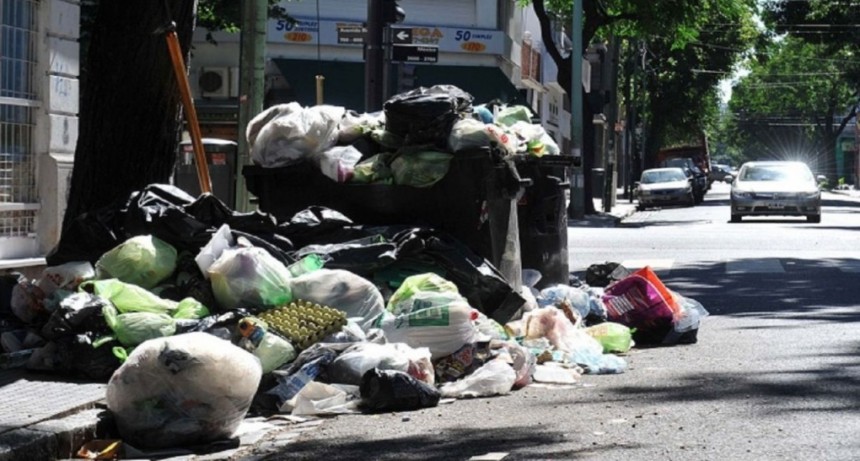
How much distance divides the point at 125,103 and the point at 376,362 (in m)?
3.65

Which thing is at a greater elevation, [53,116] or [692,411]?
[53,116]

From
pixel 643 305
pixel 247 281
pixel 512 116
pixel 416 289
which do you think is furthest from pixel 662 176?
pixel 247 281

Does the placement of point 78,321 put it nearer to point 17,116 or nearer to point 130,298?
point 130,298

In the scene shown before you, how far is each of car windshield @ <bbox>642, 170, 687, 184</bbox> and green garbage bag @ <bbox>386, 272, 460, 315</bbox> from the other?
4120cm

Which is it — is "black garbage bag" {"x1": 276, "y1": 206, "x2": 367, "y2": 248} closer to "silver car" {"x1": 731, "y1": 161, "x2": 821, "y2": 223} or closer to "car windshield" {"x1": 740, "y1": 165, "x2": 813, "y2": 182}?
"silver car" {"x1": 731, "y1": 161, "x2": 821, "y2": 223}

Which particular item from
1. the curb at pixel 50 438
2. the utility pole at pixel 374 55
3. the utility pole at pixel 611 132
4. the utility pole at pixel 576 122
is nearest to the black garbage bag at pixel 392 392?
the curb at pixel 50 438

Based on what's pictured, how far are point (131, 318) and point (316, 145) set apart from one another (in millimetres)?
2984

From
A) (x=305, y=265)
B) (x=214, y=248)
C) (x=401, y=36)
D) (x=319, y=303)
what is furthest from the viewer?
(x=401, y=36)

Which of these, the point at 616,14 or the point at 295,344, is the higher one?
the point at 616,14

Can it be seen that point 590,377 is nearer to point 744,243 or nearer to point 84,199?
point 84,199

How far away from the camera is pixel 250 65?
46.6ft

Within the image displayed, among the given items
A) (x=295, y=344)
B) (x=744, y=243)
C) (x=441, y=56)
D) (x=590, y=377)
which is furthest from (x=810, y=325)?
(x=441, y=56)

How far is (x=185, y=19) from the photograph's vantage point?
1128cm

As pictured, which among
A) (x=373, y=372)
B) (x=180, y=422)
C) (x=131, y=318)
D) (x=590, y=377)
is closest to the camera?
(x=180, y=422)
